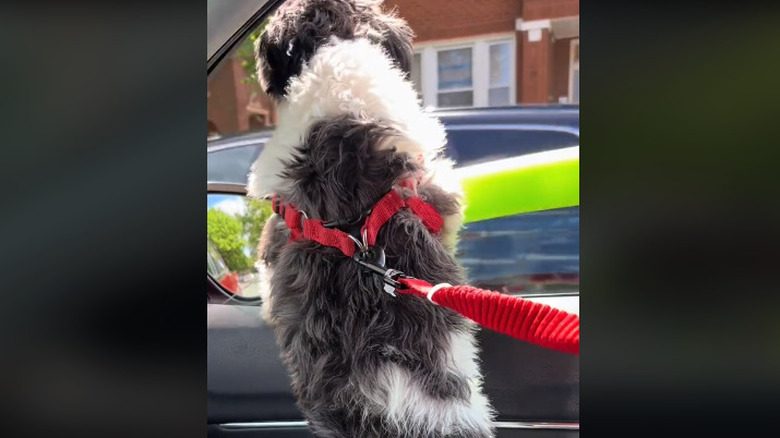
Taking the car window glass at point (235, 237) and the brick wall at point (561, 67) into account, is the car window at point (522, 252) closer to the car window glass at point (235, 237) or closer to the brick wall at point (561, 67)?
the brick wall at point (561, 67)

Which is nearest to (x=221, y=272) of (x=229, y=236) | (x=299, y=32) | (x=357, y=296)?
(x=229, y=236)

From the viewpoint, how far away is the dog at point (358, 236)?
127 centimetres

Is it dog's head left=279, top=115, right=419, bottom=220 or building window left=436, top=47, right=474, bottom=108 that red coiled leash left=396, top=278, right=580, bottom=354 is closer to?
dog's head left=279, top=115, right=419, bottom=220

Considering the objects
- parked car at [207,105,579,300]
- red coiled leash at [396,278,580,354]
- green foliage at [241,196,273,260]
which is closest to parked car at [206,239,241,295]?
green foliage at [241,196,273,260]

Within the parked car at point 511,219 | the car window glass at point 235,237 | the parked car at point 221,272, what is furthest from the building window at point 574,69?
the parked car at point 221,272

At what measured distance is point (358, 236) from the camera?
4.23 feet

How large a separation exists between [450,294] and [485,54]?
608 millimetres

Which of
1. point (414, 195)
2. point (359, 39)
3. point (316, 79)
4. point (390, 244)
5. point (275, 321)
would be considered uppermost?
point (359, 39)

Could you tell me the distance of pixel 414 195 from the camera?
1.32m
